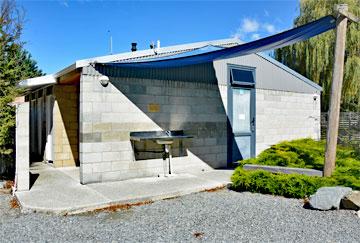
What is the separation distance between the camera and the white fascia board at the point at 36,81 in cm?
687

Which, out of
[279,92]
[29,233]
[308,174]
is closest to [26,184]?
[29,233]

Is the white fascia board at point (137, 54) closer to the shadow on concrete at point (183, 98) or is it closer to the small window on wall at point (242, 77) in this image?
the shadow on concrete at point (183, 98)

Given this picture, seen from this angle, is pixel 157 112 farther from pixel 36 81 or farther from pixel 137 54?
pixel 36 81

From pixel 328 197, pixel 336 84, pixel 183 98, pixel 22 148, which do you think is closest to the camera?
pixel 328 197

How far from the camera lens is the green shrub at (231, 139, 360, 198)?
527 centimetres

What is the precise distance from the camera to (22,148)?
5641mm

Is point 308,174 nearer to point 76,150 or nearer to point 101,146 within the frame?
point 101,146

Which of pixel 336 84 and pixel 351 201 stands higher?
pixel 336 84

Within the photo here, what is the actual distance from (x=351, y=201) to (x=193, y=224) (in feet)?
7.73

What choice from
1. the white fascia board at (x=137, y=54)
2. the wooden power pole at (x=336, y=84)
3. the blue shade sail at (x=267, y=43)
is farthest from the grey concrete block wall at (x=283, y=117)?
the wooden power pole at (x=336, y=84)

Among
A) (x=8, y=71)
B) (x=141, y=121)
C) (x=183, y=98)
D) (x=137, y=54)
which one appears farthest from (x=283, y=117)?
(x=8, y=71)

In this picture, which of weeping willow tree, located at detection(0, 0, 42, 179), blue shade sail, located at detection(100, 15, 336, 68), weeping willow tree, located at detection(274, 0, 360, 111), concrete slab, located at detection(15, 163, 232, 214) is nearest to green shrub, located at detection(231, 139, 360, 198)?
concrete slab, located at detection(15, 163, 232, 214)

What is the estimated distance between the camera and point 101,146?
21.2 feet

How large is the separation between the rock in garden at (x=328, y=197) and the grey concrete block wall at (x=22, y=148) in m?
4.87
